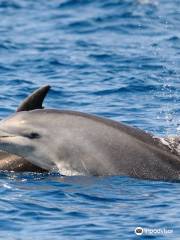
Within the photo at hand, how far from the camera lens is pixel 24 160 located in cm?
1470

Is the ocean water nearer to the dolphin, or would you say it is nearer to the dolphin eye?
the dolphin

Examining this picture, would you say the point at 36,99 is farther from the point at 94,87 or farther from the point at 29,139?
the point at 94,87

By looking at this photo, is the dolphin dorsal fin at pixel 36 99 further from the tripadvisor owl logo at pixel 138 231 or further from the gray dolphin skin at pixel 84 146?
the tripadvisor owl logo at pixel 138 231

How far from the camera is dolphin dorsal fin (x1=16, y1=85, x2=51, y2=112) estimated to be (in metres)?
14.5

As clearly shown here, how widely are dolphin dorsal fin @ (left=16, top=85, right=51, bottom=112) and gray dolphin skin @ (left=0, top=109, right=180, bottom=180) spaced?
0.56 feet

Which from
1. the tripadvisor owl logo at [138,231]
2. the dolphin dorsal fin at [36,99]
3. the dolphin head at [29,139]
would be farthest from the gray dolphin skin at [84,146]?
the tripadvisor owl logo at [138,231]

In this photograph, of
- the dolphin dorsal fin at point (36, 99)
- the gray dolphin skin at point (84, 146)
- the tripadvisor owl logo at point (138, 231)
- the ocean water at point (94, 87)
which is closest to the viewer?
the tripadvisor owl logo at point (138, 231)

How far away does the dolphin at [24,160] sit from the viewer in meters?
14.5

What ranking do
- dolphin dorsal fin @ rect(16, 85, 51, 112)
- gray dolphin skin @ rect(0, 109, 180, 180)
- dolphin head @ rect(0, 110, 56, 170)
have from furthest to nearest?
1. dolphin dorsal fin @ rect(16, 85, 51, 112)
2. dolphin head @ rect(0, 110, 56, 170)
3. gray dolphin skin @ rect(0, 109, 180, 180)

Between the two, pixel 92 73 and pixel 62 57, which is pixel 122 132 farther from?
pixel 62 57

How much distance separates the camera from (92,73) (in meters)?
23.2

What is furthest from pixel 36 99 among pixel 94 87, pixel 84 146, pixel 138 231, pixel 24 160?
pixel 94 87

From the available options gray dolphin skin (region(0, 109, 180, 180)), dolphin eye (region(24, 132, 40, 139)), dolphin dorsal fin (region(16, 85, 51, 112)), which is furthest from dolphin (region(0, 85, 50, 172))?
dolphin eye (region(24, 132, 40, 139))

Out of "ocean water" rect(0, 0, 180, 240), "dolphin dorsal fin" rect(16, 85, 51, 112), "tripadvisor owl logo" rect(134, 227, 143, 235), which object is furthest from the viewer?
"dolphin dorsal fin" rect(16, 85, 51, 112)
